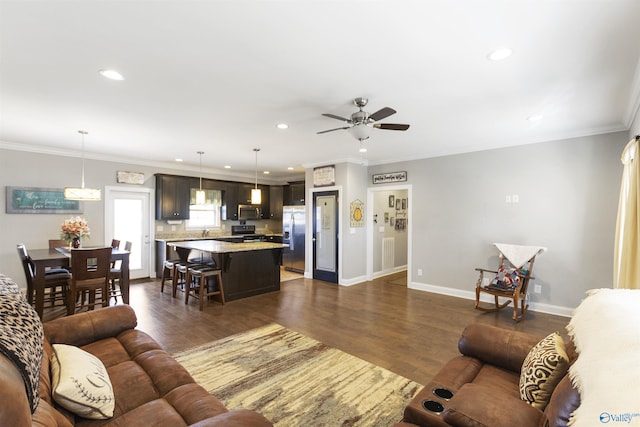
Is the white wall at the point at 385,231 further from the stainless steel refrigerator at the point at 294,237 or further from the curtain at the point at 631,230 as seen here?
the curtain at the point at 631,230

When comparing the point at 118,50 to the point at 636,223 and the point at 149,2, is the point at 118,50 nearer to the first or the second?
the point at 149,2

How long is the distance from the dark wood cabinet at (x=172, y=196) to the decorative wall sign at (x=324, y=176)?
117 inches

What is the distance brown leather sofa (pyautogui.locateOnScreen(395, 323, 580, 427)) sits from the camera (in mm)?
1175

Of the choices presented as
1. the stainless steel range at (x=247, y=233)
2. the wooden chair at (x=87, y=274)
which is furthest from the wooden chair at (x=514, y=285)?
the stainless steel range at (x=247, y=233)

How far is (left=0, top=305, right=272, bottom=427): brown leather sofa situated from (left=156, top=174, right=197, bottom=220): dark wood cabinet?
15.3ft

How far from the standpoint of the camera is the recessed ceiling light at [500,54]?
2.12m

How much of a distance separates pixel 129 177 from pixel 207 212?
199cm

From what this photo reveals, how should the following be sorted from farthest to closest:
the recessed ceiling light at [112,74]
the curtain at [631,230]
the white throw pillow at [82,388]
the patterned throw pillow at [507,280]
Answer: the patterned throw pillow at [507,280]
the curtain at [631,230]
the recessed ceiling light at [112,74]
the white throw pillow at [82,388]

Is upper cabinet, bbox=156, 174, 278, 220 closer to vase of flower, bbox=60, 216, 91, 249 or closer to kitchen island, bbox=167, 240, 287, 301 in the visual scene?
kitchen island, bbox=167, 240, 287, 301

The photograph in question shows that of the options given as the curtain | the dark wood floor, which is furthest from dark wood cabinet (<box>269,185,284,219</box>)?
the curtain

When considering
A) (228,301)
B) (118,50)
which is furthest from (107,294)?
(118,50)

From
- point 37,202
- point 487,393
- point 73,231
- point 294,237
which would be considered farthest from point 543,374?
point 37,202

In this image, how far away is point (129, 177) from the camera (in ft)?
20.6

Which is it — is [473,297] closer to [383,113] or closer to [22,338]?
[383,113]
